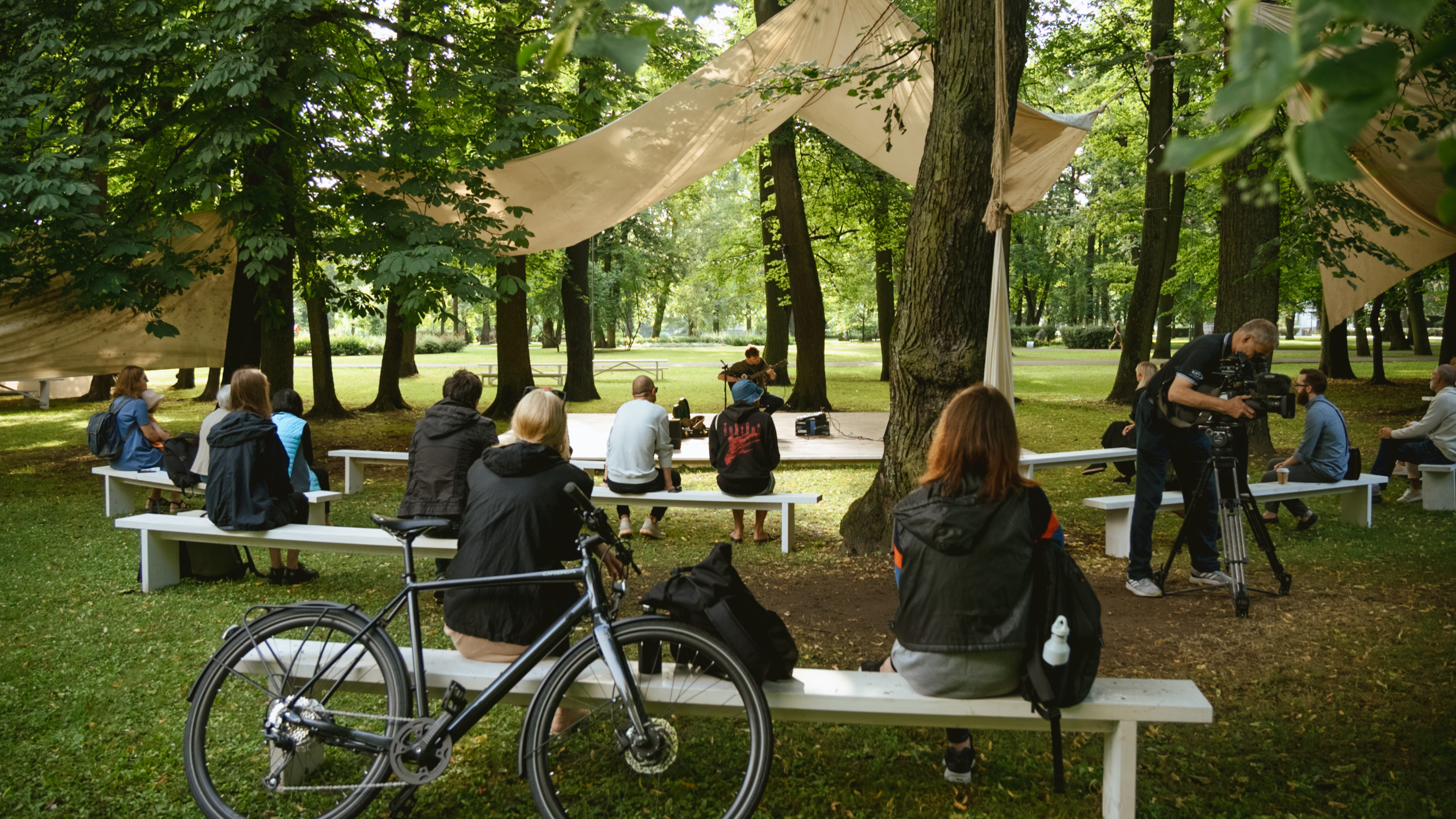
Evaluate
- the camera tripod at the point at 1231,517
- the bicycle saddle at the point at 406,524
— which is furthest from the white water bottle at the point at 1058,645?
the camera tripod at the point at 1231,517

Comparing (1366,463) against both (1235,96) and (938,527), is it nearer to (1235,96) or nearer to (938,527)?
(938,527)

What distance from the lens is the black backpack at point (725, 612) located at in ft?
8.89

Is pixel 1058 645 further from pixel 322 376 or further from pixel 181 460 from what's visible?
pixel 322 376

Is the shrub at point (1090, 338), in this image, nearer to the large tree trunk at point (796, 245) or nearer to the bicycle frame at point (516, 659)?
the large tree trunk at point (796, 245)

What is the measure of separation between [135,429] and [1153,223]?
1422 cm

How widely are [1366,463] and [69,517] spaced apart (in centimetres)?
1284

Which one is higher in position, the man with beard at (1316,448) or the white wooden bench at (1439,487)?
the man with beard at (1316,448)

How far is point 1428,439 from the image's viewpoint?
777 centimetres

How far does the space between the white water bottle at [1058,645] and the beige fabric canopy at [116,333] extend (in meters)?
8.98

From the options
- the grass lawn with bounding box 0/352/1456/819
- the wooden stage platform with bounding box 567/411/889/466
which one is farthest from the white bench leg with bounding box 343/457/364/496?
the wooden stage platform with bounding box 567/411/889/466

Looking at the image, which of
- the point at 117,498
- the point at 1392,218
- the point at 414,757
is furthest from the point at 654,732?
the point at 1392,218

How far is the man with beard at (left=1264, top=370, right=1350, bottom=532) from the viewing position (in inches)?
270

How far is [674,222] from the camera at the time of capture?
3105 cm

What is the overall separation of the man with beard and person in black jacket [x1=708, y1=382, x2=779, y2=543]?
397 cm
